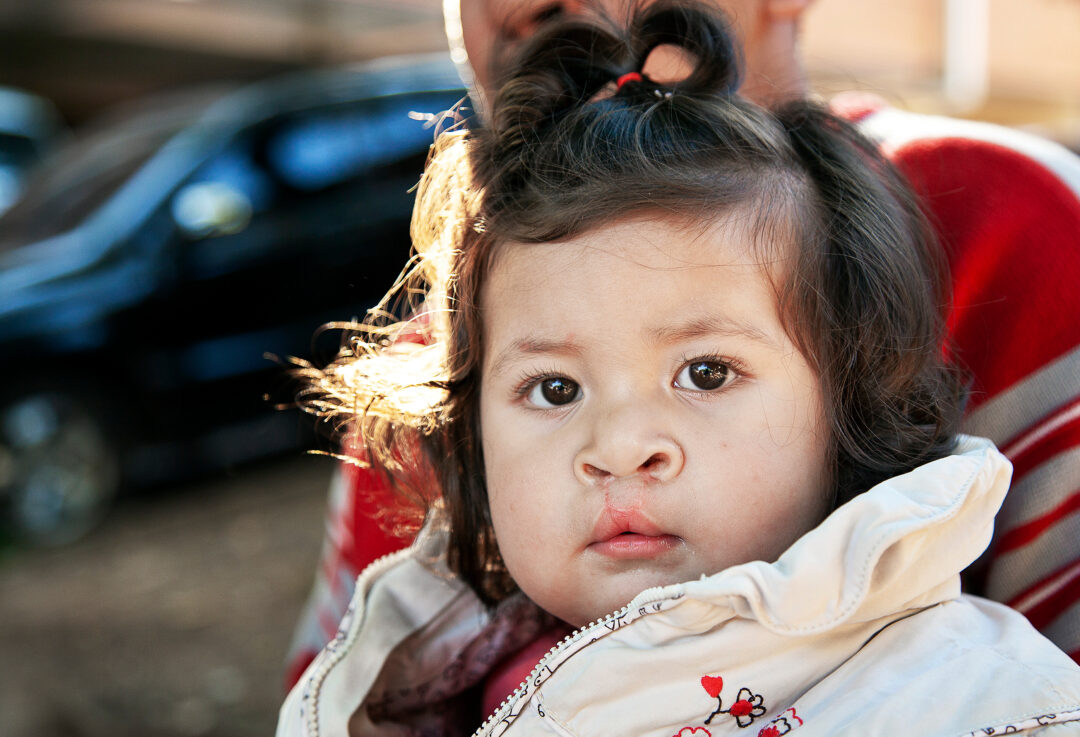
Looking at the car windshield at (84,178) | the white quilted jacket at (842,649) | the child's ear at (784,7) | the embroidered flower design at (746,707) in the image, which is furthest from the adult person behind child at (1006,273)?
the car windshield at (84,178)

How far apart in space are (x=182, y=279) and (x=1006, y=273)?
422 centimetres

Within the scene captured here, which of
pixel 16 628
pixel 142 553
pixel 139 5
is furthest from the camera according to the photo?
pixel 139 5

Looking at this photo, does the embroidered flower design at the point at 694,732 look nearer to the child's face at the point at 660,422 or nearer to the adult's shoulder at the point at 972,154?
the child's face at the point at 660,422

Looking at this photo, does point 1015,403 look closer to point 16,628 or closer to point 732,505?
point 732,505

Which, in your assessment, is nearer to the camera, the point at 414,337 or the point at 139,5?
the point at 414,337

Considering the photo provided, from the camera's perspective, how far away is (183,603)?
4242 millimetres

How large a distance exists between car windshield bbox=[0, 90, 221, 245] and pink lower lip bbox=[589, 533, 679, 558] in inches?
175

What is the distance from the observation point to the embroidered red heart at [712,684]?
1137mm

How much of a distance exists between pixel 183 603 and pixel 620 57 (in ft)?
11.2

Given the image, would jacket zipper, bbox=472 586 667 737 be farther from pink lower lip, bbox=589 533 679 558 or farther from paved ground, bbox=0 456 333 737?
paved ground, bbox=0 456 333 737

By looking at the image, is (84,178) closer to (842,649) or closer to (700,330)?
(700,330)

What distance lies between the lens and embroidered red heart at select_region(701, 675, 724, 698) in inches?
44.8

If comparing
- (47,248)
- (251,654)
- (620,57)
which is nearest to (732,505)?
(620,57)

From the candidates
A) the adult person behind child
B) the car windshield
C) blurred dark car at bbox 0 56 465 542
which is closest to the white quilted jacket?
the adult person behind child
